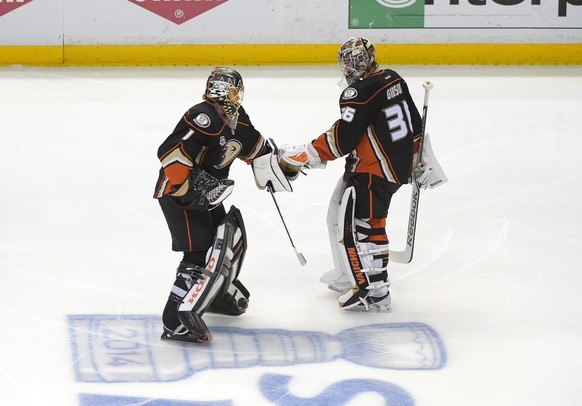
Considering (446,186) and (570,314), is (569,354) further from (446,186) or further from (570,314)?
(446,186)

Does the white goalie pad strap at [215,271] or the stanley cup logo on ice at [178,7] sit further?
the stanley cup logo on ice at [178,7]

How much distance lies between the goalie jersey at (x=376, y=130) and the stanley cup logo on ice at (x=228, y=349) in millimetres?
648

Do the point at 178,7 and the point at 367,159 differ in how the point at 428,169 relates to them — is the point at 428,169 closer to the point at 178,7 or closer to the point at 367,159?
the point at 367,159

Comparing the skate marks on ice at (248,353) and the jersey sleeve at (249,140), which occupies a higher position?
the jersey sleeve at (249,140)

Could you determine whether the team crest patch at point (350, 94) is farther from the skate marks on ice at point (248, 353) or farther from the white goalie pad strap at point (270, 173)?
the skate marks on ice at point (248, 353)

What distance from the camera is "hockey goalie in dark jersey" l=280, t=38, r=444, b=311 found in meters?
4.28

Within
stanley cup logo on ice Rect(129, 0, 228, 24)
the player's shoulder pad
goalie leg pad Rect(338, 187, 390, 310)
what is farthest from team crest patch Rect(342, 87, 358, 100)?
stanley cup logo on ice Rect(129, 0, 228, 24)

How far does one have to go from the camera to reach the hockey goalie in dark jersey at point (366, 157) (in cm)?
428

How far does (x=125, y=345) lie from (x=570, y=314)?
1.81 meters

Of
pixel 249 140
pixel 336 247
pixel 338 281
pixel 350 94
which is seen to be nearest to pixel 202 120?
pixel 249 140

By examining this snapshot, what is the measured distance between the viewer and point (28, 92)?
8398 mm

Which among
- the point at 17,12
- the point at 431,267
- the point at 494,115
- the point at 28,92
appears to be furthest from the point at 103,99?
the point at 431,267

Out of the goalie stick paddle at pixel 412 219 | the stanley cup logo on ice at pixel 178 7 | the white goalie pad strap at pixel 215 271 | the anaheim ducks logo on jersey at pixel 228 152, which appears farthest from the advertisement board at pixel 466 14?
the white goalie pad strap at pixel 215 271

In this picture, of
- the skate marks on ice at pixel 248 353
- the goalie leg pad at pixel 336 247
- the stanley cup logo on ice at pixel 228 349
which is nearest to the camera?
the skate marks on ice at pixel 248 353
